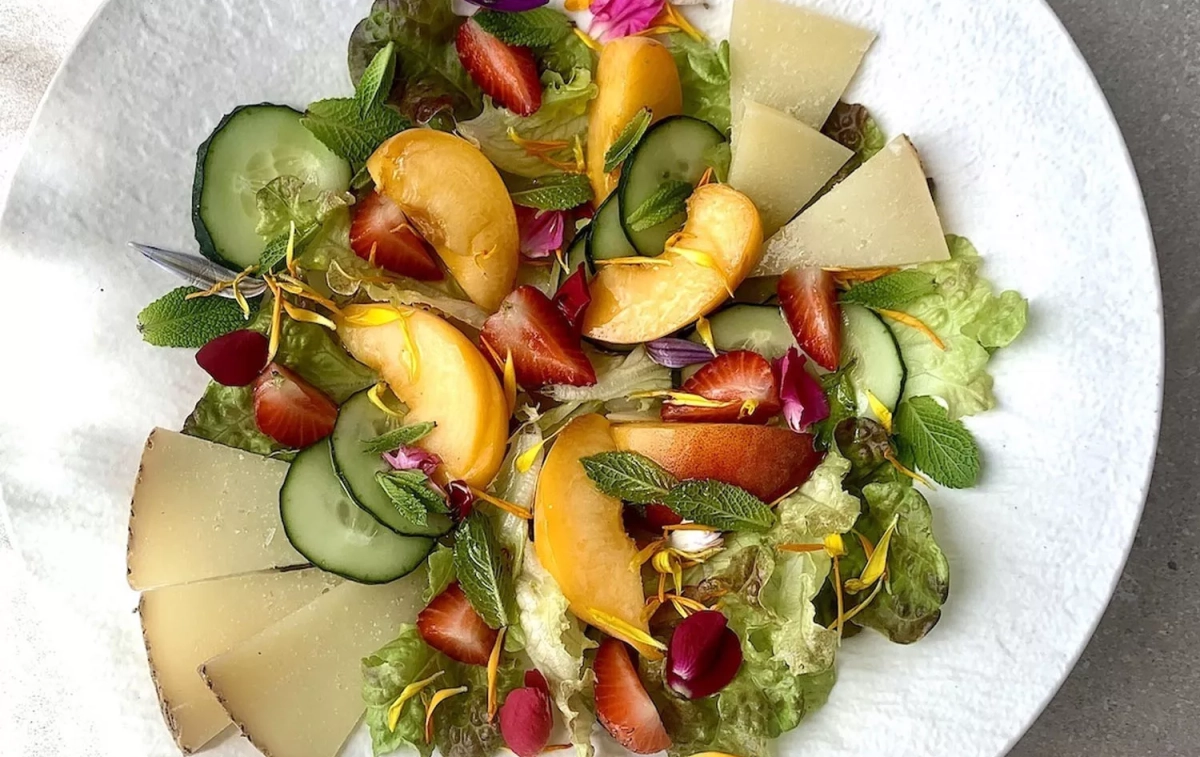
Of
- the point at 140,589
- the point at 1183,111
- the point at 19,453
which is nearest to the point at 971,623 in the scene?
the point at 1183,111

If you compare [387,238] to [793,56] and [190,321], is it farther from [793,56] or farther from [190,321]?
[793,56]

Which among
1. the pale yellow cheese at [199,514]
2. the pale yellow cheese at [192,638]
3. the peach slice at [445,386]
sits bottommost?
the pale yellow cheese at [192,638]

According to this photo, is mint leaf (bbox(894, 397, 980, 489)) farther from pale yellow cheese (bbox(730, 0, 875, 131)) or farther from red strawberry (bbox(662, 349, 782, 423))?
pale yellow cheese (bbox(730, 0, 875, 131))

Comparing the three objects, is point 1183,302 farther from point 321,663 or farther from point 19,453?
point 19,453

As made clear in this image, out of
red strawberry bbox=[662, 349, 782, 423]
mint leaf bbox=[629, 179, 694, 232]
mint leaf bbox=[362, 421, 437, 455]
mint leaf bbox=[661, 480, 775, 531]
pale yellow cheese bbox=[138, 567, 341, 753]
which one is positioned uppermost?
mint leaf bbox=[629, 179, 694, 232]

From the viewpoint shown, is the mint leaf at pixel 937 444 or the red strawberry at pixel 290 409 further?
the red strawberry at pixel 290 409

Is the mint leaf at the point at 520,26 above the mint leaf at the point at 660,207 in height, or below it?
above

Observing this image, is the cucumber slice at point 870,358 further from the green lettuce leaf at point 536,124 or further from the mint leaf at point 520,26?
the mint leaf at point 520,26

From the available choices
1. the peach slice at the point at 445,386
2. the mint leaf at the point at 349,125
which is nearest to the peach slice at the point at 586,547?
the peach slice at the point at 445,386

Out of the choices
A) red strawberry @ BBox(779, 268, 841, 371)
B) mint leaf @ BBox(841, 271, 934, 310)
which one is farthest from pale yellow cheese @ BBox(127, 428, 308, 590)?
mint leaf @ BBox(841, 271, 934, 310)
